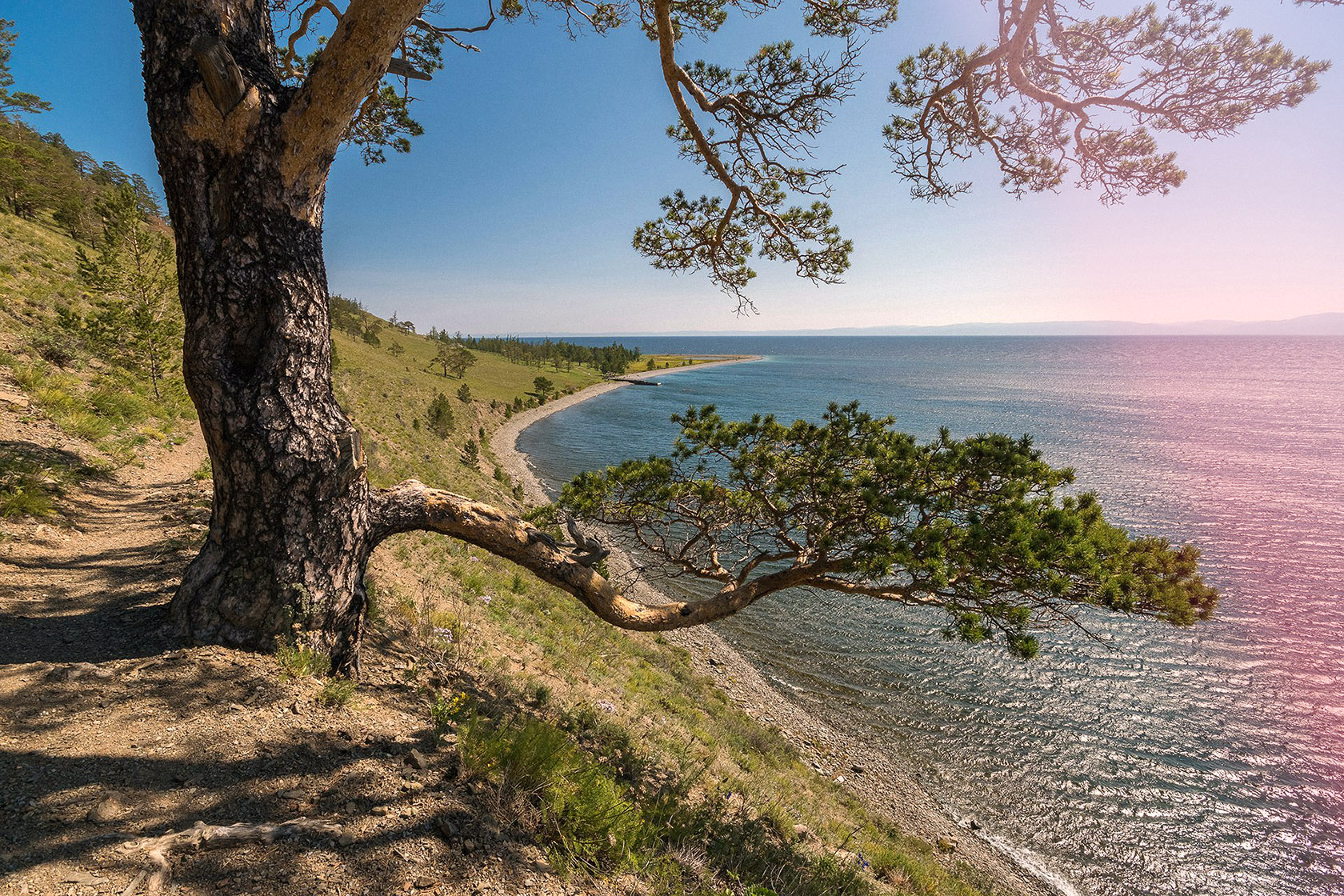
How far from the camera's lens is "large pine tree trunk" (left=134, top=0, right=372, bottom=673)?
3.17 metres

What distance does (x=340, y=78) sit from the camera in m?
3.31


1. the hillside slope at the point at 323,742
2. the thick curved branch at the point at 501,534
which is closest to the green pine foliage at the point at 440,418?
the hillside slope at the point at 323,742

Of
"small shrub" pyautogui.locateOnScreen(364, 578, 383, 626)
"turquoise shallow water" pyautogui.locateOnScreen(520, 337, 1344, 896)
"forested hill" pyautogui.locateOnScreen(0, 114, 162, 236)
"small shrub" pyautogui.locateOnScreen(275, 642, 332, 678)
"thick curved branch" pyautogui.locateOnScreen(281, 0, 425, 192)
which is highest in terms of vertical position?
"forested hill" pyautogui.locateOnScreen(0, 114, 162, 236)

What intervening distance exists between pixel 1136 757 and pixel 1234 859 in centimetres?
265

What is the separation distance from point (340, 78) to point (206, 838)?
14.6ft

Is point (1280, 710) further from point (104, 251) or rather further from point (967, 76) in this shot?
point (104, 251)

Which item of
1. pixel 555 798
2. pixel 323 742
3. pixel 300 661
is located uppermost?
pixel 300 661

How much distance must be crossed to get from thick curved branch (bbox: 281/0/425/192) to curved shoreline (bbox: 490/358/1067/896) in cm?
1464

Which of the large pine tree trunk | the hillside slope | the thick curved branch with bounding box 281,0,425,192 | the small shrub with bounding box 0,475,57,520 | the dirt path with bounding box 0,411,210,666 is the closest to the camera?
the hillside slope

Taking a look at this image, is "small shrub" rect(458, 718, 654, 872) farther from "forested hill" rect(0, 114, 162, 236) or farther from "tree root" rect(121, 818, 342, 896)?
"forested hill" rect(0, 114, 162, 236)

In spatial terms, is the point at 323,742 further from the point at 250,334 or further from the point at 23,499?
the point at 23,499

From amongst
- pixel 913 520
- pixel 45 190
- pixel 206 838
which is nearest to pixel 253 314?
pixel 206 838

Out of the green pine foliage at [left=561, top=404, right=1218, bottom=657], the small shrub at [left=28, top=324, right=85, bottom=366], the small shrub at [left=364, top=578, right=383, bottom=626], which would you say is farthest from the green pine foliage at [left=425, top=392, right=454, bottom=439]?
the green pine foliage at [left=561, top=404, right=1218, bottom=657]

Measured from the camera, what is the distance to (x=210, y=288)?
336cm
